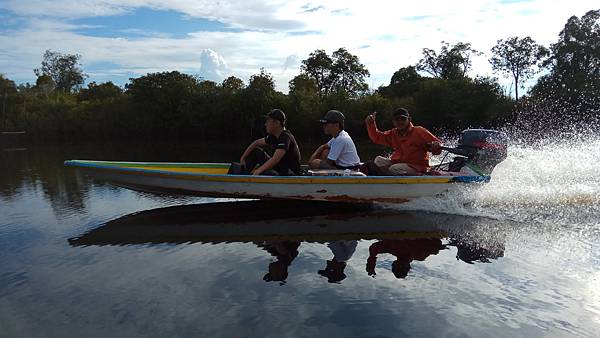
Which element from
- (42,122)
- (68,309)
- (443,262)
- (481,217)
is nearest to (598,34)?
(481,217)

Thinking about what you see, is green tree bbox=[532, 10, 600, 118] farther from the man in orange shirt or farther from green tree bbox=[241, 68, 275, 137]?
the man in orange shirt

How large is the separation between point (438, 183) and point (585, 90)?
30737mm

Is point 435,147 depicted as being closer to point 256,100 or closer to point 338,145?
point 338,145

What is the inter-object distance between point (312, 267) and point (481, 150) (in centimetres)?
441

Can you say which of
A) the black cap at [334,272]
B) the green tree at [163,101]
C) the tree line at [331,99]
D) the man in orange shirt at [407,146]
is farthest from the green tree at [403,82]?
the black cap at [334,272]

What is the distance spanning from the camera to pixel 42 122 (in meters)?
51.1

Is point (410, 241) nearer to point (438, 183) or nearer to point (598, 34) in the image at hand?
point (438, 183)

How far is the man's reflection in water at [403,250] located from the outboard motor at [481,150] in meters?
2.44

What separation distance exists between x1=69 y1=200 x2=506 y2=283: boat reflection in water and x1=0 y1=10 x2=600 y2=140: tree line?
72.8ft

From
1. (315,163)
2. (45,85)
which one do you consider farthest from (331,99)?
(45,85)

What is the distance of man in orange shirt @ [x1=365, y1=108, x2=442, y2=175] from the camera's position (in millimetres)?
7841

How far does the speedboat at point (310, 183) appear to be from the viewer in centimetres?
763

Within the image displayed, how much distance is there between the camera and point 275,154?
25.0ft

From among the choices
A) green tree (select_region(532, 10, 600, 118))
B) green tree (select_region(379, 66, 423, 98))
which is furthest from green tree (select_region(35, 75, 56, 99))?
green tree (select_region(532, 10, 600, 118))
